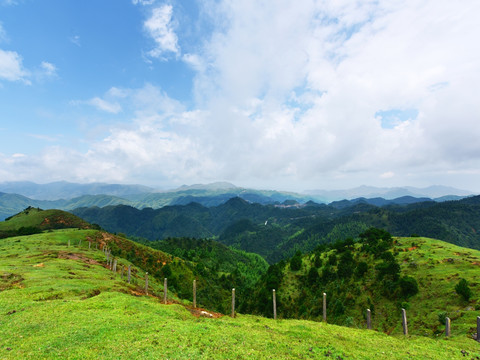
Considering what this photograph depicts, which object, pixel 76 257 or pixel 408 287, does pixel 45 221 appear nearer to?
pixel 76 257

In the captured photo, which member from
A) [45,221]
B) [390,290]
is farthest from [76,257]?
[45,221]

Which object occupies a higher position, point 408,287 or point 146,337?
point 146,337

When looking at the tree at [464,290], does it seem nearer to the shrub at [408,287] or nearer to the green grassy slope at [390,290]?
the green grassy slope at [390,290]

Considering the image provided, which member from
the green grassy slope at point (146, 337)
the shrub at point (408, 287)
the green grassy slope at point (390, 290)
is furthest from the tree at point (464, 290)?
the green grassy slope at point (146, 337)

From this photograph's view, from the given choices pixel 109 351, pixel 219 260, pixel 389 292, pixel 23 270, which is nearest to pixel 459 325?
pixel 389 292

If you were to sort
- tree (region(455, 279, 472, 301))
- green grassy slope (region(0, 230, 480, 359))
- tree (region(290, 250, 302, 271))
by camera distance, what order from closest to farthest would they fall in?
green grassy slope (region(0, 230, 480, 359))
tree (region(455, 279, 472, 301))
tree (region(290, 250, 302, 271))

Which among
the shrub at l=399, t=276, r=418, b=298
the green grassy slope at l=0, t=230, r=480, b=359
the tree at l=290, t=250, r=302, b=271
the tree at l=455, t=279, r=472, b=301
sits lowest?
the tree at l=290, t=250, r=302, b=271

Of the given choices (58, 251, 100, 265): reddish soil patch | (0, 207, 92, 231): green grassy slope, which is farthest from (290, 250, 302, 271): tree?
(0, 207, 92, 231): green grassy slope

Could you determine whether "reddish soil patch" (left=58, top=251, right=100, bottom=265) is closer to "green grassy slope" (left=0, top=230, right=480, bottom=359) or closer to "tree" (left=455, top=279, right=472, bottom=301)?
"green grassy slope" (left=0, top=230, right=480, bottom=359)

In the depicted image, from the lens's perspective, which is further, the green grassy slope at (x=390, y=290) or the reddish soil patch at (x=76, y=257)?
→ the reddish soil patch at (x=76, y=257)

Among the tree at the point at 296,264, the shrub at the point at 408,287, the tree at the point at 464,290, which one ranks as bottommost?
the tree at the point at 296,264

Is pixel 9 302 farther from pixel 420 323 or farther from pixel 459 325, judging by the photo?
pixel 420 323

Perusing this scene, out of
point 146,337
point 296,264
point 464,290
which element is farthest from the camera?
point 296,264

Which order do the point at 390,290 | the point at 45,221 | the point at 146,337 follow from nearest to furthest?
the point at 146,337 → the point at 390,290 → the point at 45,221
